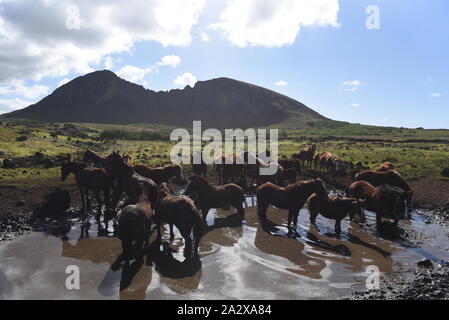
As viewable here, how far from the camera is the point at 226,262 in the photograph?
10.3 meters

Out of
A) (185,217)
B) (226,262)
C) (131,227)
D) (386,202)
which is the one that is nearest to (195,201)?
(185,217)

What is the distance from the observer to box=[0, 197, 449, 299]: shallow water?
8.44 meters

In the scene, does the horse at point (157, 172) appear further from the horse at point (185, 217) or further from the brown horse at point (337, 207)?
the brown horse at point (337, 207)

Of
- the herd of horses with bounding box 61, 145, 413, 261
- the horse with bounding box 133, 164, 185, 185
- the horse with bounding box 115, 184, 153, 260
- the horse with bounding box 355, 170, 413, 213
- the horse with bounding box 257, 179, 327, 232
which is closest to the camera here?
the horse with bounding box 115, 184, 153, 260

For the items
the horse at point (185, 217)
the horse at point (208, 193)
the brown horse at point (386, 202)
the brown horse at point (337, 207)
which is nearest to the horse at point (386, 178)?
the brown horse at point (386, 202)

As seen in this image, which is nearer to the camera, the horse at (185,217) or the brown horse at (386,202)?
the horse at (185,217)

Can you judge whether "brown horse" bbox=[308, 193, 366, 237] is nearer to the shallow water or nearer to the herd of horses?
the herd of horses

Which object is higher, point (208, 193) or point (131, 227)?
point (208, 193)

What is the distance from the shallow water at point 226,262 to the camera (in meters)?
8.44

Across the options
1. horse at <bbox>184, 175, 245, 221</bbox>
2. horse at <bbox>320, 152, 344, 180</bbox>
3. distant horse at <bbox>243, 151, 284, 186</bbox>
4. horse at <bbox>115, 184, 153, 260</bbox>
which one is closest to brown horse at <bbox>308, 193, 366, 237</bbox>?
horse at <bbox>184, 175, 245, 221</bbox>

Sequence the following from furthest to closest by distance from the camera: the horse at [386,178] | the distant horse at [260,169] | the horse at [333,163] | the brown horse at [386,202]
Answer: the horse at [333,163], the distant horse at [260,169], the horse at [386,178], the brown horse at [386,202]

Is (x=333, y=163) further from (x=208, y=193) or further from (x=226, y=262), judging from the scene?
(x=226, y=262)

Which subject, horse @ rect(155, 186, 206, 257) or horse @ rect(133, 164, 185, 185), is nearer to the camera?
horse @ rect(155, 186, 206, 257)
